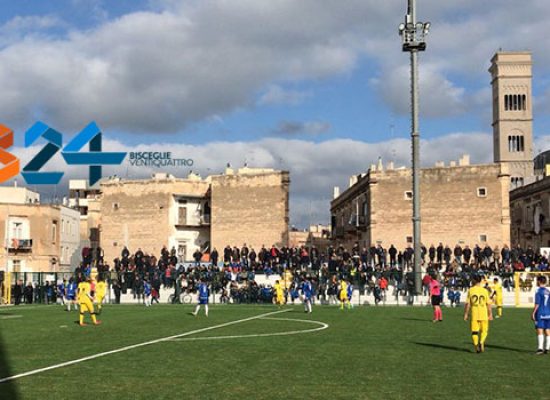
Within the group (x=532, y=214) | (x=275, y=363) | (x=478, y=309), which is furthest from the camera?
(x=532, y=214)

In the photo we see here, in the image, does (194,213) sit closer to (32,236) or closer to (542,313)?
(32,236)

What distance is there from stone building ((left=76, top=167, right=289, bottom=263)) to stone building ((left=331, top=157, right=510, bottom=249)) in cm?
955

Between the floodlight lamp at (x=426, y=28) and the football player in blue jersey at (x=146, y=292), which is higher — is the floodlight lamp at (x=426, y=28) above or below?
above

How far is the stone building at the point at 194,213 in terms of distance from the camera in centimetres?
7025

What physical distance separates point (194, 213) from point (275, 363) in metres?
60.3

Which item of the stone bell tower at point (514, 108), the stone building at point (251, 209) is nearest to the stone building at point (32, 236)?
the stone building at point (251, 209)

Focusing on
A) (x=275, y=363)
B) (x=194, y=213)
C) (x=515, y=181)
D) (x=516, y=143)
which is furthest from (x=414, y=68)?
(x=516, y=143)

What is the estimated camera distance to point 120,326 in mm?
25734

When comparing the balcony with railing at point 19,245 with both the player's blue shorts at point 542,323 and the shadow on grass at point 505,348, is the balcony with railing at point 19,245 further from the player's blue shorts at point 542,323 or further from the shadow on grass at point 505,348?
the player's blue shorts at point 542,323

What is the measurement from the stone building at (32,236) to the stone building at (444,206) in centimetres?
3196

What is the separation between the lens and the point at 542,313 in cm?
→ 1684

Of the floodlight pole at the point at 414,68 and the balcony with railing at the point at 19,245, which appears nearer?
the floodlight pole at the point at 414,68

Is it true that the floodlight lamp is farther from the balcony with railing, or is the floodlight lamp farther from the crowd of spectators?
the balcony with railing

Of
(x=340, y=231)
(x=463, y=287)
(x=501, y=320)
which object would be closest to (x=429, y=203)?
(x=340, y=231)
